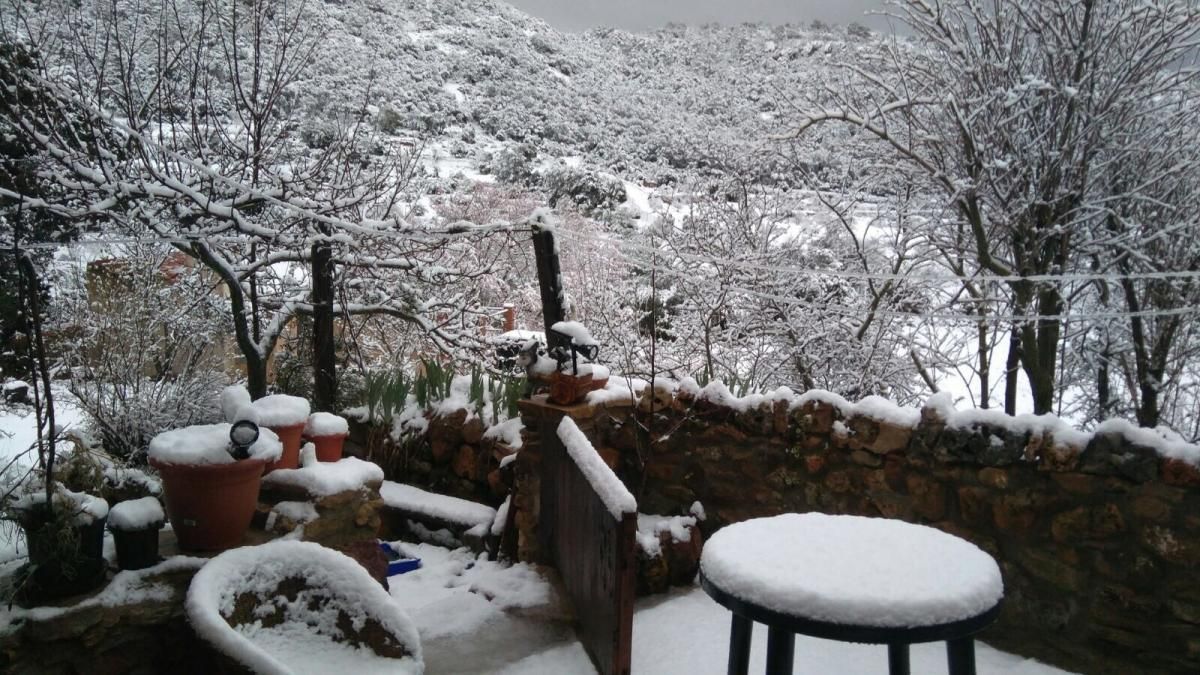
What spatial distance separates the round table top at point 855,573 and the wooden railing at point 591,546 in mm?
569

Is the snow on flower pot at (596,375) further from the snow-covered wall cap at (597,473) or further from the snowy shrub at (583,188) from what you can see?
the snowy shrub at (583,188)

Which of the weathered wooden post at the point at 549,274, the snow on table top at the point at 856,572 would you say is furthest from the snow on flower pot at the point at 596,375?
the snow on table top at the point at 856,572

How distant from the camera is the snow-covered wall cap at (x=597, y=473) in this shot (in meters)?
2.25

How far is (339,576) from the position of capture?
2072mm

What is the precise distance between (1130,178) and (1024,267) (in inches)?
38.0

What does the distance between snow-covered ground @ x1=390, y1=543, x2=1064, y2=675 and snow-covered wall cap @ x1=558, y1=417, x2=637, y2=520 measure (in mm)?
645

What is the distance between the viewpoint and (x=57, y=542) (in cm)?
202

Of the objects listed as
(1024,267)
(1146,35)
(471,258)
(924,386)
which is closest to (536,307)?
(471,258)

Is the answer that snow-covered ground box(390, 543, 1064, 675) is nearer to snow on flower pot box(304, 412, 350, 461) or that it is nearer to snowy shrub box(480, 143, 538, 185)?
snow on flower pot box(304, 412, 350, 461)

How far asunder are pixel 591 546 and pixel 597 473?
0.98ft

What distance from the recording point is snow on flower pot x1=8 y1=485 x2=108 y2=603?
2008mm

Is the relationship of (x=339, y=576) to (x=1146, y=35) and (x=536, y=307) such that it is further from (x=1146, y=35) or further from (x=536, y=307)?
(x=536, y=307)

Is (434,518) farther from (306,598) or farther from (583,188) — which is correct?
(583,188)

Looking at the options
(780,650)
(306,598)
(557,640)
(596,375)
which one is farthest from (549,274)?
(780,650)
